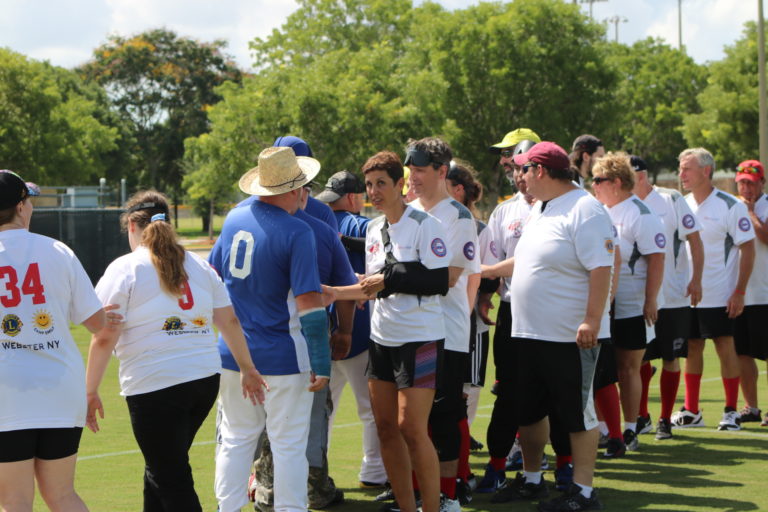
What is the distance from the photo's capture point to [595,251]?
6.09 meters

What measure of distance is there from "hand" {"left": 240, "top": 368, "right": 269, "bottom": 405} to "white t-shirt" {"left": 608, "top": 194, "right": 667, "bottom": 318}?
361 centimetres

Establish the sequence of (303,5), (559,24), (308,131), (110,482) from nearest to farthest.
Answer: (110,482)
(308,131)
(559,24)
(303,5)

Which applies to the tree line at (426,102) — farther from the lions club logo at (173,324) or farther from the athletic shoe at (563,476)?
the lions club logo at (173,324)

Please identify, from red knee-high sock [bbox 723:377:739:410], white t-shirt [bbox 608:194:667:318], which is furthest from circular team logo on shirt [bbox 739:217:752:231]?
white t-shirt [bbox 608:194:667:318]

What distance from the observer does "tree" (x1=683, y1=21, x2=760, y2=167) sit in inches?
1799

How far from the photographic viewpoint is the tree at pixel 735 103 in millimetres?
45688

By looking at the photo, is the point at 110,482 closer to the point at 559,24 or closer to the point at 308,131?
the point at 308,131

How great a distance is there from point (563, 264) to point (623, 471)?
2.20 metres

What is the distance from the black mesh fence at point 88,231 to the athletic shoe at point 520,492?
19222 mm

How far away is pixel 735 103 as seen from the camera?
45.7 metres

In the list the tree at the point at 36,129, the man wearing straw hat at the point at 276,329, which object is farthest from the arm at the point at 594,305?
the tree at the point at 36,129

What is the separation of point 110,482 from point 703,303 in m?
5.39

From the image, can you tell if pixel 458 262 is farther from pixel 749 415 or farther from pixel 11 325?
pixel 749 415

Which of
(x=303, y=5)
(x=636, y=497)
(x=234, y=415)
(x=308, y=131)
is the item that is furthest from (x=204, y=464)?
(x=303, y=5)
